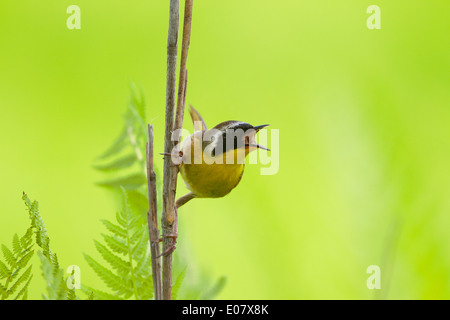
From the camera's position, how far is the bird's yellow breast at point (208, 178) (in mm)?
240

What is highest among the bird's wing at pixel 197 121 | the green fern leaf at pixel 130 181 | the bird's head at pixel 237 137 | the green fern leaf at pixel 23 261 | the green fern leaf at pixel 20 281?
the bird's wing at pixel 197 121

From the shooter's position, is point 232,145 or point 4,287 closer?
point 4,287

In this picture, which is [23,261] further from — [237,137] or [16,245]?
[237,137]

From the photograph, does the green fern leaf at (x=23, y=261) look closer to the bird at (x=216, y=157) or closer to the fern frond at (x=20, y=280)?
the fern frond at (x=20, y=280)

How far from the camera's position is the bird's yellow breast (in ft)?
0.79

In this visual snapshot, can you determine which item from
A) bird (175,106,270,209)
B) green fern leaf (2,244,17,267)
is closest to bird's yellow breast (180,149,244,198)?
bird (175,106,270,209)

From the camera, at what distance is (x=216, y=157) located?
0.85ft

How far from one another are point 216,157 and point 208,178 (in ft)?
0.07

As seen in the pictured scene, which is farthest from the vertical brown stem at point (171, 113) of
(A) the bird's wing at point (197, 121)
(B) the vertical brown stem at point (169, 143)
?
(A) the bird's wing at point (197, 121)
